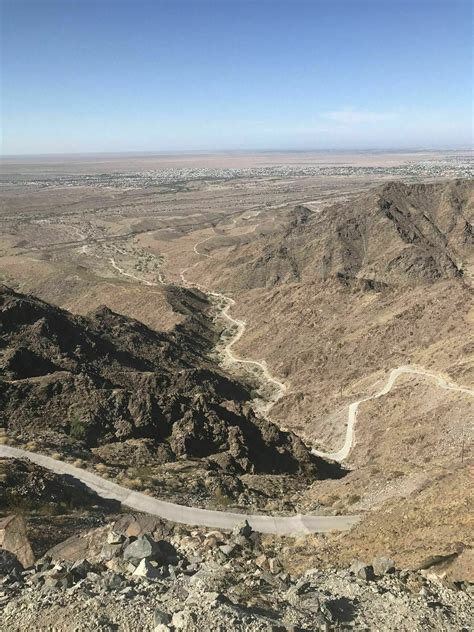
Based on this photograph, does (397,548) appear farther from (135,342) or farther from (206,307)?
(206,307)

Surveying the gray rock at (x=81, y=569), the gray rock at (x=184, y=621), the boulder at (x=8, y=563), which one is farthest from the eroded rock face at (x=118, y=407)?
the gray rock at (x=184, y=621)

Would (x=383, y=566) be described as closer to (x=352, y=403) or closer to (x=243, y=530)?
(x=243, y=530)

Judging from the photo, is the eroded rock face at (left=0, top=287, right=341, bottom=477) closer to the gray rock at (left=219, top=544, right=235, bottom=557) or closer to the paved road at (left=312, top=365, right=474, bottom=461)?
the paved road at (left=312, top=365, right=474, bottom=461)

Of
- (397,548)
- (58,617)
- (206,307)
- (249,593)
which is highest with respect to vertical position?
(58,617)

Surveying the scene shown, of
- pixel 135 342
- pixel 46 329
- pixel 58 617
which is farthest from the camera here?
pixel 135 342

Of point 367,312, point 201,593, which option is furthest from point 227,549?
point 367,312

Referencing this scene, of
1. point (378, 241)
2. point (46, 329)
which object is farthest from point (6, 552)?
point (378, 241)
